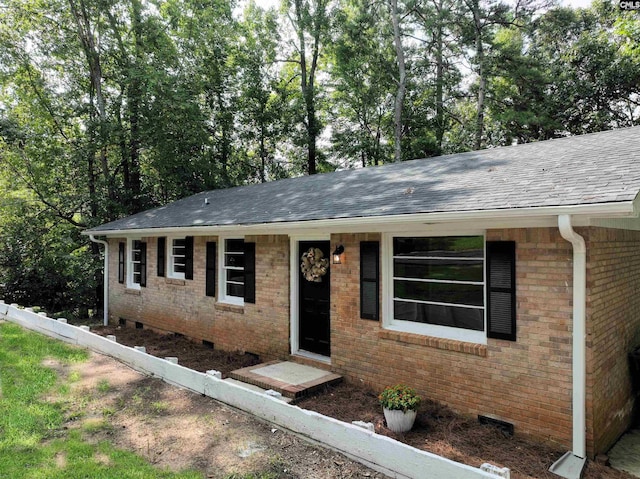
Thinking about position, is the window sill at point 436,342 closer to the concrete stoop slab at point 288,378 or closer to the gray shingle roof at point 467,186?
the concrete stoop slab at point 288,378

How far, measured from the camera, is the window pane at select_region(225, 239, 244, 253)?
890cm

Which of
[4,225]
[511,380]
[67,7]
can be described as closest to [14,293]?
[4,225]

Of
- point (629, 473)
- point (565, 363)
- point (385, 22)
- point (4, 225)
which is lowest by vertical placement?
point (629, 473)

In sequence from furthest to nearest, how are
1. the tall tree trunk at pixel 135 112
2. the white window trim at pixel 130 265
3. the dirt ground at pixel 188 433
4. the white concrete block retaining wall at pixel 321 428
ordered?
the tall tree trunk at pixel 135 112 < the white window trim at pixel 130 265 < the dirt ground at pixel 188 433 < the white concrete block retaining wall at pixel 321 428

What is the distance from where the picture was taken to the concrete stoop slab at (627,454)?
4.32m

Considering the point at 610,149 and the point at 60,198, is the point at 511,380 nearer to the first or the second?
the point at 610,149

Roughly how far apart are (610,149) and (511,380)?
11.6 feet

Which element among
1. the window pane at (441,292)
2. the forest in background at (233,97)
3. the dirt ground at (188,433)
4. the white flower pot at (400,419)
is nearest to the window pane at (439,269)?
the window pane at (441,292)

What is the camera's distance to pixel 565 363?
4430 mm

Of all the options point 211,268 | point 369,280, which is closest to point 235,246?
point 211,268

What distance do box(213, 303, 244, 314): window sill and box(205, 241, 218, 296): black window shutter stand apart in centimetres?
34

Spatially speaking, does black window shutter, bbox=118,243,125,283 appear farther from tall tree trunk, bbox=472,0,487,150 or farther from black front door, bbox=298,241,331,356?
tall tree trunk, bbox=472,0,487,150

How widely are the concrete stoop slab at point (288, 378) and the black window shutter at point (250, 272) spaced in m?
1.57

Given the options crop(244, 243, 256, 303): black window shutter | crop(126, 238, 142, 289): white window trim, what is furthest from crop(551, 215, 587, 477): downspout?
crop(126, 238, 142, 289): white window trim
